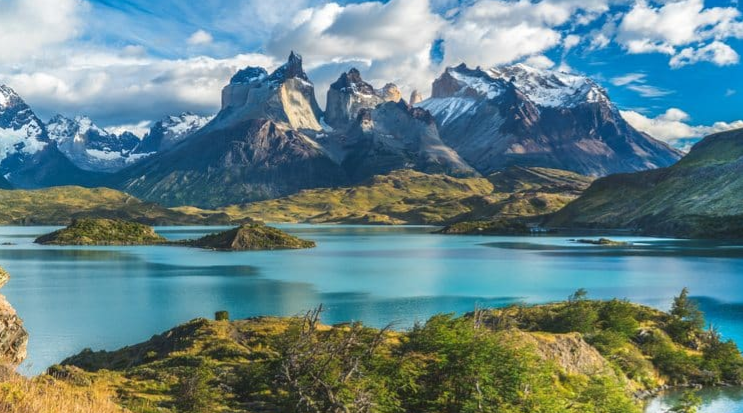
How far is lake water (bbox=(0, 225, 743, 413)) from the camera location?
76.6 metres

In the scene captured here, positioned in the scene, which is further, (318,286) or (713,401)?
(318,286)

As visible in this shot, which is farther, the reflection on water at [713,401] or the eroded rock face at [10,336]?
the reflection on water at [713,401]

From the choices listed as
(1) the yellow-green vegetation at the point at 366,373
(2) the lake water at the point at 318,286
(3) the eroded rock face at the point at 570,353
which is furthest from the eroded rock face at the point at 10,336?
(3) the eroded rock face at the point at 570,353

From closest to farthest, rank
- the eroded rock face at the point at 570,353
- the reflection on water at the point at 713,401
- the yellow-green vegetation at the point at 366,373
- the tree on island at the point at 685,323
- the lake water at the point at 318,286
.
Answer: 1. the yellow-green vegetation at the point at 366,373
2. the eroded rock face at the point at 570,353
3. the reflection on water at the point at 713,401
4. the tree on island at the point at 685,323
5. the lake water at the point at 318,286

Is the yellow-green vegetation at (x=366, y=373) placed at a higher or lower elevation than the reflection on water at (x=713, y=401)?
higher

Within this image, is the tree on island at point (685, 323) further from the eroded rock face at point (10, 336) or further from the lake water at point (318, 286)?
the eroded rock face at point (10, 336)

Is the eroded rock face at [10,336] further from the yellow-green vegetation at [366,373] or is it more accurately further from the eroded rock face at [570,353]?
the eroded rock face at [570,353]

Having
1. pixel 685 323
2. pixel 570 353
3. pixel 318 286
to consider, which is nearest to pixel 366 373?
pixel 570 353

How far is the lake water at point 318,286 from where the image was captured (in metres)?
76.6

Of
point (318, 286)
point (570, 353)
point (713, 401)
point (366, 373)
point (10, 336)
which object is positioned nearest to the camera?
point (366, 373)

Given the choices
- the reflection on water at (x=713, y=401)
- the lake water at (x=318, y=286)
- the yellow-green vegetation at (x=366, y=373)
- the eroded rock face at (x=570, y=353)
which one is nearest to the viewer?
the yellow-green vegetation at (x=366, y=373)

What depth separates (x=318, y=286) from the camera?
116 metres

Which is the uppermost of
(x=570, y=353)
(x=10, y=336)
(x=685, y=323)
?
(x=10, y=336)

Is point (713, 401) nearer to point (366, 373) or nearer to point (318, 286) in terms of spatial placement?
point (366, 373)
